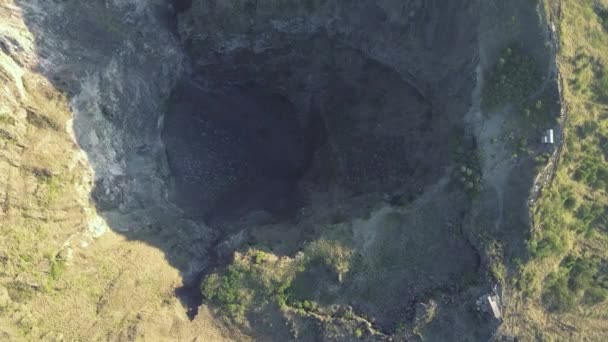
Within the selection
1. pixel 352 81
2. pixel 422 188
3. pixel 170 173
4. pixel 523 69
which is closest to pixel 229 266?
pixel 170 173

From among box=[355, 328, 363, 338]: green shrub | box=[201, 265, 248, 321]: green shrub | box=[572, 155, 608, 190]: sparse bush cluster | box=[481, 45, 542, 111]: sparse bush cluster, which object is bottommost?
box=[201, 265, 248, 321]: green shrub

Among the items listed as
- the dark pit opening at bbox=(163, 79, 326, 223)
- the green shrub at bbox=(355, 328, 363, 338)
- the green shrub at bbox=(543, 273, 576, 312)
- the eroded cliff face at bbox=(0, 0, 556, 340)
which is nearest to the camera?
the green shrub at bbox=(543, 273, 576, 312)

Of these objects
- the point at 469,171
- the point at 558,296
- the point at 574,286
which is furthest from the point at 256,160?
the point at 574,286

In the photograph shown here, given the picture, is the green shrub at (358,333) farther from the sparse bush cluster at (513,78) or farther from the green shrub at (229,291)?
the sparse bush cluster at (513,78)

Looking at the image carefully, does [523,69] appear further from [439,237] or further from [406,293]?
[406,293]

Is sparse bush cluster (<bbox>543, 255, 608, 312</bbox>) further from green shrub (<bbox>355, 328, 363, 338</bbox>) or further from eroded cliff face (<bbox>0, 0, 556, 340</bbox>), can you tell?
green shrub (<bbox>355, 328, 363, 338</bbox>)

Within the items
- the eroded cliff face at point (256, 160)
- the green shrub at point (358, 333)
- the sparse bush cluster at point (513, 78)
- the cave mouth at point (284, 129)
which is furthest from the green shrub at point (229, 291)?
the sparse bush cluster at point (513, 78)

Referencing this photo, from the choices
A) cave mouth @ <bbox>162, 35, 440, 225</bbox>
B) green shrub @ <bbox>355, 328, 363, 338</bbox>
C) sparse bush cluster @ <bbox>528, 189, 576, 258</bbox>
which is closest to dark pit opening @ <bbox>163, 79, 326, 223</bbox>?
cave mouth @ <bbox>162, 35, 440, 225</bbox>
